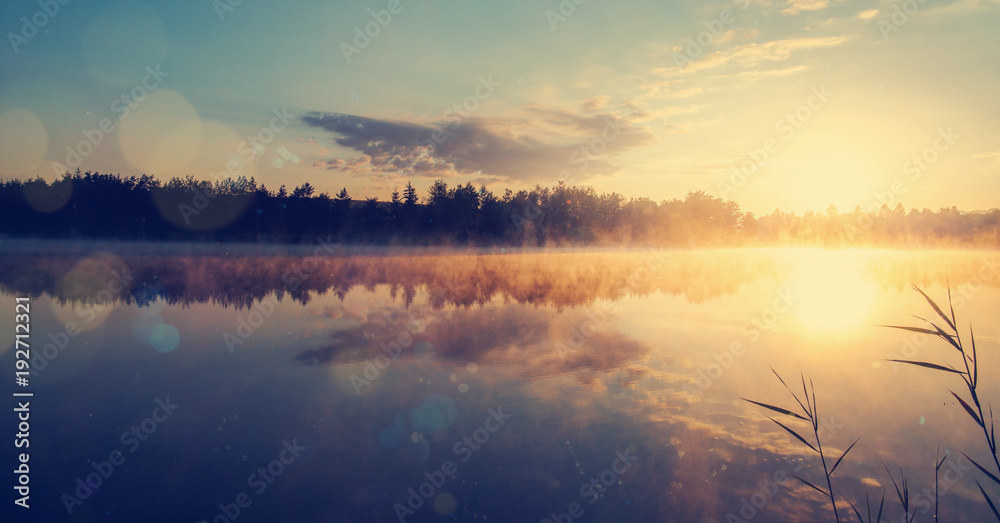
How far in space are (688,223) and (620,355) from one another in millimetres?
96833

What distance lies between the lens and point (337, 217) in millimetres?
65375

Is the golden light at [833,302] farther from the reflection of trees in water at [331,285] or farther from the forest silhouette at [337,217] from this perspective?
the forest silhouette at [337,217]

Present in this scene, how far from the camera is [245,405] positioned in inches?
267

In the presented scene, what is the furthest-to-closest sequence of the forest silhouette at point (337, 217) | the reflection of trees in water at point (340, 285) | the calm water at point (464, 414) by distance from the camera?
1. the forest silhouette at point (337, 217)
2. the reflection of trees in water at point (340, 285)
3. the calm water at point (464, 414)

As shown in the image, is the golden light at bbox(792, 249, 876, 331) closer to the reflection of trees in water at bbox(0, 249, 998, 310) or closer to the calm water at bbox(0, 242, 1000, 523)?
the calm water at bbox(0, 242, 1000, 523)

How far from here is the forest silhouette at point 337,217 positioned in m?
59.8

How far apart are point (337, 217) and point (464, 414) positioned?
207 feet

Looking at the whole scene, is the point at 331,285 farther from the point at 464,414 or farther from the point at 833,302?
the point at 833,302

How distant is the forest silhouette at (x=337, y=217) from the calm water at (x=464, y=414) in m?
52.2

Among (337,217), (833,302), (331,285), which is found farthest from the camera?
(337,217)

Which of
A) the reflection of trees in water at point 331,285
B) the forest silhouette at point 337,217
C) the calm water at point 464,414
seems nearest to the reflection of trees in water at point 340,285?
the reflection of trees in water at point 331,285

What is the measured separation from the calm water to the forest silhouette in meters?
52.2

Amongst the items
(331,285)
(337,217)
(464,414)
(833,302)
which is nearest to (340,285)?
(331,285)

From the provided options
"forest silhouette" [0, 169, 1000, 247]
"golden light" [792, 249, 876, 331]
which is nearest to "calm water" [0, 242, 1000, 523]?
"golden light" [792, 249, 876, 331]
